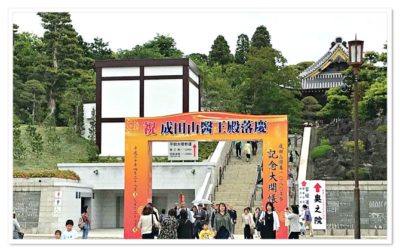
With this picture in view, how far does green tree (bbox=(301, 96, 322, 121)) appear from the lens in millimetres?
44656

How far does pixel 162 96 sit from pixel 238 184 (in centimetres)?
629

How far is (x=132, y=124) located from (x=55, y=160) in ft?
35.4

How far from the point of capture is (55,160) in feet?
111

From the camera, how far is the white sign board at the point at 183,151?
3123cm

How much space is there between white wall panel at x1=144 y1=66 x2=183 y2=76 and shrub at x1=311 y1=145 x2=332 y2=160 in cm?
697

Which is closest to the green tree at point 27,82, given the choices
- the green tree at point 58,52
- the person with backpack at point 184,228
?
the green tree at point 58,52

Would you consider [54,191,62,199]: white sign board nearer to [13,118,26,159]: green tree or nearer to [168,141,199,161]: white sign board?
[168,141,199,161]: white sign board

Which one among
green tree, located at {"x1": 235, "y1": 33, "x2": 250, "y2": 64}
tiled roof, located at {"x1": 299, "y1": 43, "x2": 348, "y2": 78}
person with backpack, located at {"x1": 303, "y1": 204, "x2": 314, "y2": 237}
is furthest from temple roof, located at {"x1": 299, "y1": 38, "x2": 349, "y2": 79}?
person with backpack, located at {"x1": 303, "y1": 204, "x2": 314, "y2": 237}

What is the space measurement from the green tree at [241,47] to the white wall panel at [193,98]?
1661cm

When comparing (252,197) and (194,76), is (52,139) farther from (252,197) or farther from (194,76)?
(252,197)

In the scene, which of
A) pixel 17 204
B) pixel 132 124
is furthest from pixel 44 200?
pixel 132 124

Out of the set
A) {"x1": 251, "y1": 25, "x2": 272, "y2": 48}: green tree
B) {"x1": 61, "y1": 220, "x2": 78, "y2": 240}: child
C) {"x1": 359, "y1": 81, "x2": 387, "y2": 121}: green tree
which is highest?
{"x1": 251, "y1": 25, "x2": 272, "y2": 48}: green tree
